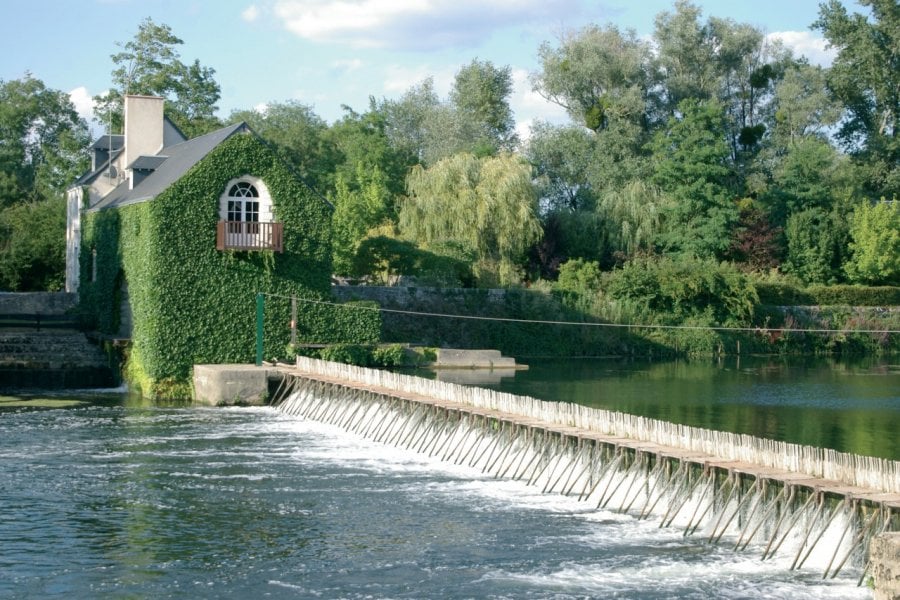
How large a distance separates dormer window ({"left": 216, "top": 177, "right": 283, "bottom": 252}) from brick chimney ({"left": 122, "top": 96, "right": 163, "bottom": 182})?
957 centimetres

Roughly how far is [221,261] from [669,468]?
2157cm

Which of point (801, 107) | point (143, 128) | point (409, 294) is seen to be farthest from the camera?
point (801, 107)

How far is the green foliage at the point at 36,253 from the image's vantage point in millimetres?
55375

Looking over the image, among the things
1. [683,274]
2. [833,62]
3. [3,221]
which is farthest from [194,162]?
[833,62]

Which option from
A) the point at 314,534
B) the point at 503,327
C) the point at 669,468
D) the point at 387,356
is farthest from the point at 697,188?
the point at 314,534

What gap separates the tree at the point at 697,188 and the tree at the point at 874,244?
7865mm

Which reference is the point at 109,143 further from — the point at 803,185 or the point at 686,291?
the point at 803,185

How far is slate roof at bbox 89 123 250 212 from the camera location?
4003 centimetres

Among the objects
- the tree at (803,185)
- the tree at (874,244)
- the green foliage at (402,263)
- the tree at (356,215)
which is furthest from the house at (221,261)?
the tree at (874,244)

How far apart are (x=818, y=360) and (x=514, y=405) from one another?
3664 centimetres

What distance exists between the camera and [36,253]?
56094 mm

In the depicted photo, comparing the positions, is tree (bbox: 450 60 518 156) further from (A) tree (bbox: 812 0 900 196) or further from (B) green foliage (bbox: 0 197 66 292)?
(B) green foliage (bbox: 0 197 66 292)

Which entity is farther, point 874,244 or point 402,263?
point 874,244

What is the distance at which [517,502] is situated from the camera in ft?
75.3
